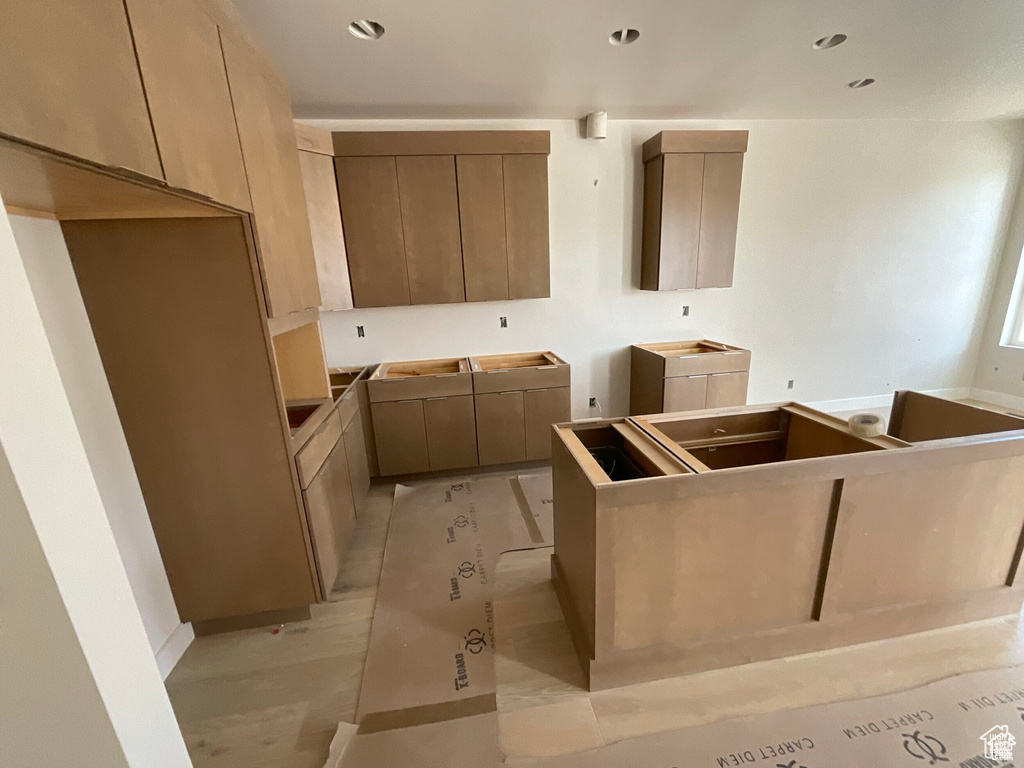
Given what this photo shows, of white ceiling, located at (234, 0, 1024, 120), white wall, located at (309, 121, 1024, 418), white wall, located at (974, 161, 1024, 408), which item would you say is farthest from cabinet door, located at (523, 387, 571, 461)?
white wall, located at (974, 161, 1024, 408)

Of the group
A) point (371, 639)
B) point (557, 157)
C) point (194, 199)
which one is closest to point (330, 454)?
point (371, 639)

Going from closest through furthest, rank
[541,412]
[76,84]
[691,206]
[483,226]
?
1. [76,84]
2. [483,226]
3. [541,412]
4. [691,206]

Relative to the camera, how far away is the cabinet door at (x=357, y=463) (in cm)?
246

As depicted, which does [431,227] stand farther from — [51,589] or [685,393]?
[51,589]

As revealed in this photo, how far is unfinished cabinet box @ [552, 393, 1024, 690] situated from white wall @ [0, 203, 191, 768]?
45.0 inches

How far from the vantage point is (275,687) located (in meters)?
1.55

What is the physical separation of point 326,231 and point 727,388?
3.40 meters

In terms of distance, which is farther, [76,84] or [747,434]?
[747,434]

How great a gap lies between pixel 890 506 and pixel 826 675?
2.27 feet

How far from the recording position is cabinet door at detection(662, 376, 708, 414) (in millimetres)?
3250

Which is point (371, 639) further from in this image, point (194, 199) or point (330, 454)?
point (194, 199)

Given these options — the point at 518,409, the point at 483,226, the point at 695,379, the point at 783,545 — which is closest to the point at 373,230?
the point at 483,226

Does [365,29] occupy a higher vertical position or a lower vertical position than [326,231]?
higher

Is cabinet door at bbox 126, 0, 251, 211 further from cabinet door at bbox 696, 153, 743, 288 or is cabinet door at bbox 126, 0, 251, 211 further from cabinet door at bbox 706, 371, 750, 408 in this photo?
cabinet door at bbox 706, 371, 750, 408
